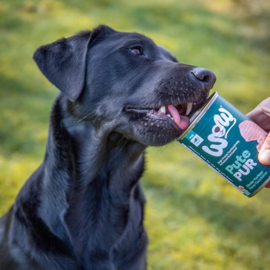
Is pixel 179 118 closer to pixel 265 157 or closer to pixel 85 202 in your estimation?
pixel 265 157

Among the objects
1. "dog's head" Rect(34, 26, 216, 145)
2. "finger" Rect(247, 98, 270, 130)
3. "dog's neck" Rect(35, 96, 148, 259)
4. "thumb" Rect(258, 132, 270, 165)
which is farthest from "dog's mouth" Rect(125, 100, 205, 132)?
"finger" Rect(247, 98, 270, 130)

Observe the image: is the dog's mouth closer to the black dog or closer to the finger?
the black dog

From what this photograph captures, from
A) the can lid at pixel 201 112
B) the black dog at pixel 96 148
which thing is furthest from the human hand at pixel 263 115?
the black dog at pixel 96 148

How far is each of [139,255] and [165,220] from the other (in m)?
1.52

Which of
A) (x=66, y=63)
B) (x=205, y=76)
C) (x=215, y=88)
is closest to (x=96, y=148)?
(x=66, y=63)

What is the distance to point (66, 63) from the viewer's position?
7.75 ft

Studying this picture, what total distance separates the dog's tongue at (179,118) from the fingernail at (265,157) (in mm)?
473

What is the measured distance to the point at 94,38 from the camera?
2574 millimetres

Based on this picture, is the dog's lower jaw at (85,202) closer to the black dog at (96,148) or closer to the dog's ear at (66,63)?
the black dog at (96,148)

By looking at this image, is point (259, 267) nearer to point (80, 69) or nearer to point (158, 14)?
point (80, 69)

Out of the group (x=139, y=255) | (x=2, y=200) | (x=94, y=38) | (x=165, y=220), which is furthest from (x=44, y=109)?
(x=139, y=255)

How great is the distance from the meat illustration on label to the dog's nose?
0.32 m

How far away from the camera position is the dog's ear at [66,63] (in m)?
2.30

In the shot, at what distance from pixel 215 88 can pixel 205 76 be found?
592cm
